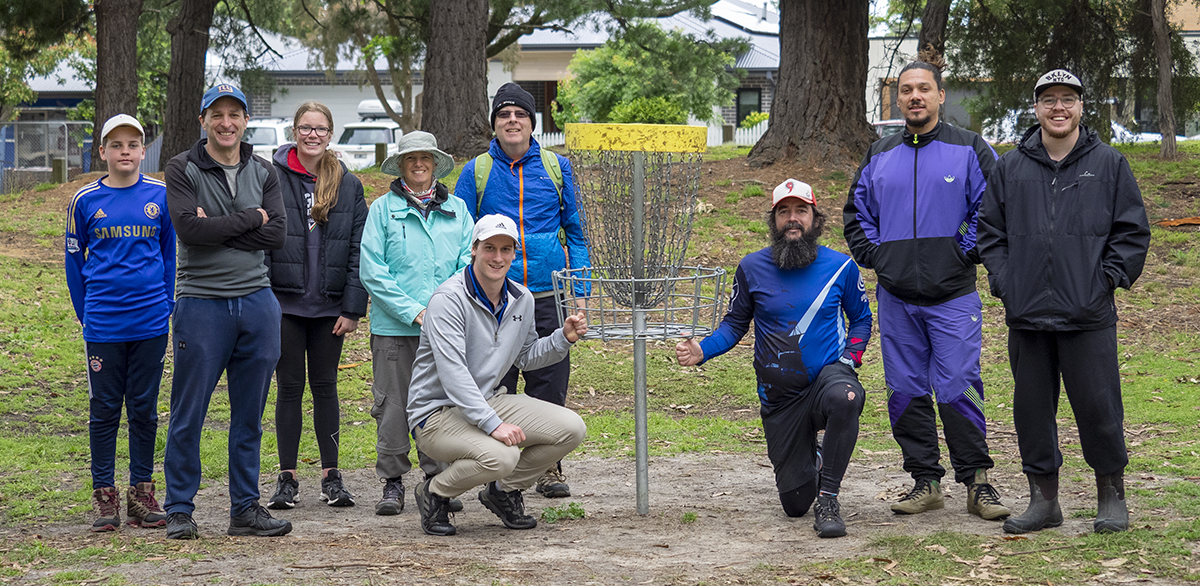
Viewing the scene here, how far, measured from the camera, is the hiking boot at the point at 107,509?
4.98 meters

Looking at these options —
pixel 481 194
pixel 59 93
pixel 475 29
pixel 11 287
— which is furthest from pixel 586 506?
pixel 59 93

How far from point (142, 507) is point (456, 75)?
358 inches

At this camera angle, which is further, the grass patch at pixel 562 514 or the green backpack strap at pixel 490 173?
the green backpack strap at pixel 490 173

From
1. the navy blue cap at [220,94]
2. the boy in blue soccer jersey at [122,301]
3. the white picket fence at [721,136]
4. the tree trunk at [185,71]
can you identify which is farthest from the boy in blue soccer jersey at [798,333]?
the white picket fence at [721,136]

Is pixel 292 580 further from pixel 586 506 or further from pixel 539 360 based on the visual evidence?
pixel 586 506

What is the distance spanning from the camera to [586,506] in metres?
5.55

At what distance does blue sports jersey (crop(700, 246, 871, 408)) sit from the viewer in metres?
5.11

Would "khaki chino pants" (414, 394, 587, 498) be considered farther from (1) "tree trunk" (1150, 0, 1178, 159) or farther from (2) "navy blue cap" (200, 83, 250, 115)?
(1) "tree trunk" (1150, 0, 1178, 159)

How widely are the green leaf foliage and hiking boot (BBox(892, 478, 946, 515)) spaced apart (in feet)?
40.2

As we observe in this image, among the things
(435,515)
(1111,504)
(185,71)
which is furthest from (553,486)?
(185,71)

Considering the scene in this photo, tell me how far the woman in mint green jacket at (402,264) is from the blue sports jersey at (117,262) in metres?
0.93

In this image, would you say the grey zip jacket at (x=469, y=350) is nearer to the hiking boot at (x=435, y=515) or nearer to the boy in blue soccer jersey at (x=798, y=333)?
the hiking boot at (x=435, y=515)

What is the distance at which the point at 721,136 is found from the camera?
32844 millimetres

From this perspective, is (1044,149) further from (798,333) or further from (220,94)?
(220,94)
